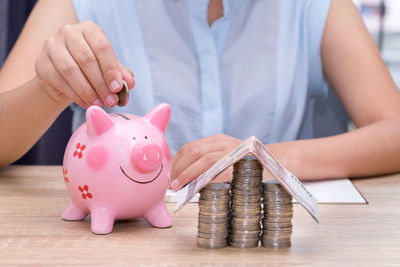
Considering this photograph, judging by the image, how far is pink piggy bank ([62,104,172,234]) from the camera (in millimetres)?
616

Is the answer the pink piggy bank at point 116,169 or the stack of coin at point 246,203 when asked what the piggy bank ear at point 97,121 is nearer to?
the pink piggy bank at point 116,169

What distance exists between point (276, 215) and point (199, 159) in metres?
0.33

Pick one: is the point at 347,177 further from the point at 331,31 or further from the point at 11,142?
the point at 11,142

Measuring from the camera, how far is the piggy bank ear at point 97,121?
2.03 ft

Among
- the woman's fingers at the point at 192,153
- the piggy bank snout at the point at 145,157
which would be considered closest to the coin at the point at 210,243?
the piggy bank snout at the point at 145,157

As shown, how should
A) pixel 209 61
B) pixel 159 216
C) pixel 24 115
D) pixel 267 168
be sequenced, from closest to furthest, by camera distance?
pixel 267 168, pixel 159 216, pixel 24 115, pixel 209 61

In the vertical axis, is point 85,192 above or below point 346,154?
above

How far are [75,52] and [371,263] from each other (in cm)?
44

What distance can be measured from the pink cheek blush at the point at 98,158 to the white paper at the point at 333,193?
0.67 ft

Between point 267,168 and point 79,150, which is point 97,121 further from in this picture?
point 267,168

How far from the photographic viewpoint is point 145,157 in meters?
0.61

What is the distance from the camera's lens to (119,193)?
62 cm

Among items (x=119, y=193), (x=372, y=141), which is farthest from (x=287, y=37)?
(x=119, y=193)

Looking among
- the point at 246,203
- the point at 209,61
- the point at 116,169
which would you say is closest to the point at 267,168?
the point at 246,203
